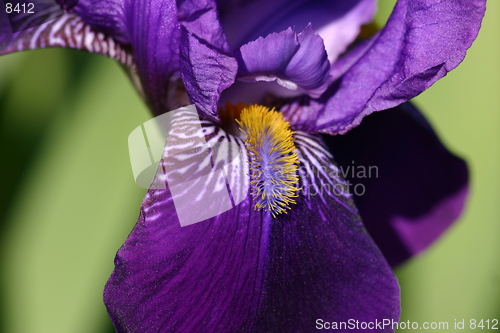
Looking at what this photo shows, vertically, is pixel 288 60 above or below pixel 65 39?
below

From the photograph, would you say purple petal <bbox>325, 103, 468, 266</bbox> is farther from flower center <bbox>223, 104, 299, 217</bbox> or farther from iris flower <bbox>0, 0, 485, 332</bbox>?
flower center <bbox>223, 104, 299, 217</bbox>

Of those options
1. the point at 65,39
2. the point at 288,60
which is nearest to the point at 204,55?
the point at 288,60

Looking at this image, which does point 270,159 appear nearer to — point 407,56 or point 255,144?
point 255,144

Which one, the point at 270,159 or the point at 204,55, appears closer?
the point at 204,55

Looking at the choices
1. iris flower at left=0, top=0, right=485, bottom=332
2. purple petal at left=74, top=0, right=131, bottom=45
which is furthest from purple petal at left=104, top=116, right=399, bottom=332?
purple petal at left=74, top=0, right=131, bottom=45

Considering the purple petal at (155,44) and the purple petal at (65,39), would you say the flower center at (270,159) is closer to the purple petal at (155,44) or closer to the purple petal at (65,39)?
the purple petal at (155,44)

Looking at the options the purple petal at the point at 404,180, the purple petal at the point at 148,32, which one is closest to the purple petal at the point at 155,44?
the purple petal at the point at 148,32

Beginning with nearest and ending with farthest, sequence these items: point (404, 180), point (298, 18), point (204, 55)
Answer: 1. point (204, 55)
2. point (298, 18)
3. point (404, 180)
